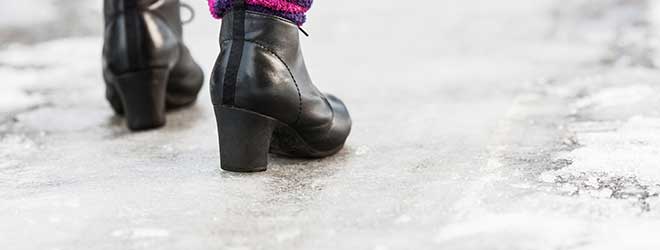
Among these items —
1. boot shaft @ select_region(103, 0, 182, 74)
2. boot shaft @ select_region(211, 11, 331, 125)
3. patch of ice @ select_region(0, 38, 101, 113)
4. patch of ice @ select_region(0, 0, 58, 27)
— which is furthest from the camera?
patch of ice @ select_region(0, 0, 58, 27)

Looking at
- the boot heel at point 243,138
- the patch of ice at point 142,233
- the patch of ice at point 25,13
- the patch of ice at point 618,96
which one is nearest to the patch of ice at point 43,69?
the patch of ice at point 25,13

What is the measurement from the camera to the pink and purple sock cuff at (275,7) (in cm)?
116

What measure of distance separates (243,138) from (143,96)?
35cm

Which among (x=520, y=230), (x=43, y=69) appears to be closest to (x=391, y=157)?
(x=520, y=230)

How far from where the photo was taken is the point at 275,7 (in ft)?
3.81

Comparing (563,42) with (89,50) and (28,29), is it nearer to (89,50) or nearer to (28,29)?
(89,50)

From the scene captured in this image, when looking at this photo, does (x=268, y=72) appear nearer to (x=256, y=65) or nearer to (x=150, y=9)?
(x=256, y=65)

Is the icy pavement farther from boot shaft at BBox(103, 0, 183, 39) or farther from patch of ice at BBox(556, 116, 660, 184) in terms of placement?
boot shaft at BBox(103, 0, 183, 39)

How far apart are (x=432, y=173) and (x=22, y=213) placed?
19.9 inches

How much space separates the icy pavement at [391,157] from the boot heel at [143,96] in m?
0.03

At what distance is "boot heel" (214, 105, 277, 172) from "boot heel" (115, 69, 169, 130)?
30 centimetres

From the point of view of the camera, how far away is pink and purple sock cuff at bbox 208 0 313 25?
1.16 metres

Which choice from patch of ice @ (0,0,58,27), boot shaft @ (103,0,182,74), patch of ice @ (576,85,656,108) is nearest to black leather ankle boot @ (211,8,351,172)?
boot shaft @ (103,0,182,74)

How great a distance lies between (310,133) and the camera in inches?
49.1
